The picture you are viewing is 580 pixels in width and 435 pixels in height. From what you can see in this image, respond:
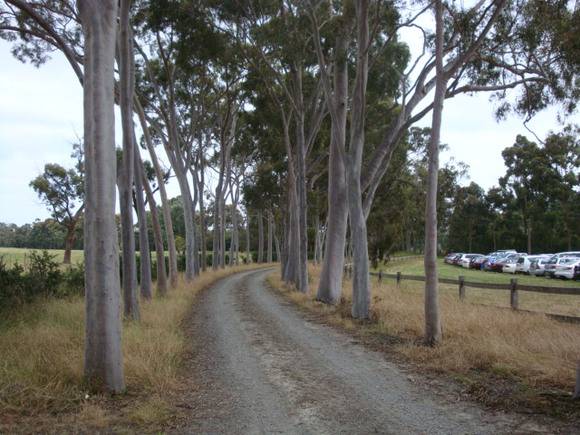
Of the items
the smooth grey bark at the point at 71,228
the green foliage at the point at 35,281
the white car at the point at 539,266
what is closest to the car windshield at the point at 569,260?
the white car at the point at 539,266

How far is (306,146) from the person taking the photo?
2139 cm

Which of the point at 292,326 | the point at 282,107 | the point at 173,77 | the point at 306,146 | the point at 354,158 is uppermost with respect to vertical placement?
Answer: the point at 173,77

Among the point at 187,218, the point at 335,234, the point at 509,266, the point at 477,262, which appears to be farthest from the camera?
the point at 477,262

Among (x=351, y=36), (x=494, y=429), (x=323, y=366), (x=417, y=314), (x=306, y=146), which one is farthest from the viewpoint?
(x=306, y=146)

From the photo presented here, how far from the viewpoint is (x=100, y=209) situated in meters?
6.67

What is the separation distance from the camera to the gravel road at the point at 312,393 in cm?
550

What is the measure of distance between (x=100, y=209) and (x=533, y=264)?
34.5 meters

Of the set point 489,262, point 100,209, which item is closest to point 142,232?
point 100,209

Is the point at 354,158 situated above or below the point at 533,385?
above

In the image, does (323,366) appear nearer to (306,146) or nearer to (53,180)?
(306,146)

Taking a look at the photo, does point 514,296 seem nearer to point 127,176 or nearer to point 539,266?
point 127,176

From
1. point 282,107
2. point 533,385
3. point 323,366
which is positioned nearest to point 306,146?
point 282,107

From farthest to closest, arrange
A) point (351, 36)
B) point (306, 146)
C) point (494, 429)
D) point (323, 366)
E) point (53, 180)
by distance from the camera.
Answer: point (53, 180)
point (306, 146)
point (351, 36)
point (323, 366)
point (494, 429)

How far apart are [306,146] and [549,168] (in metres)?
40.0
